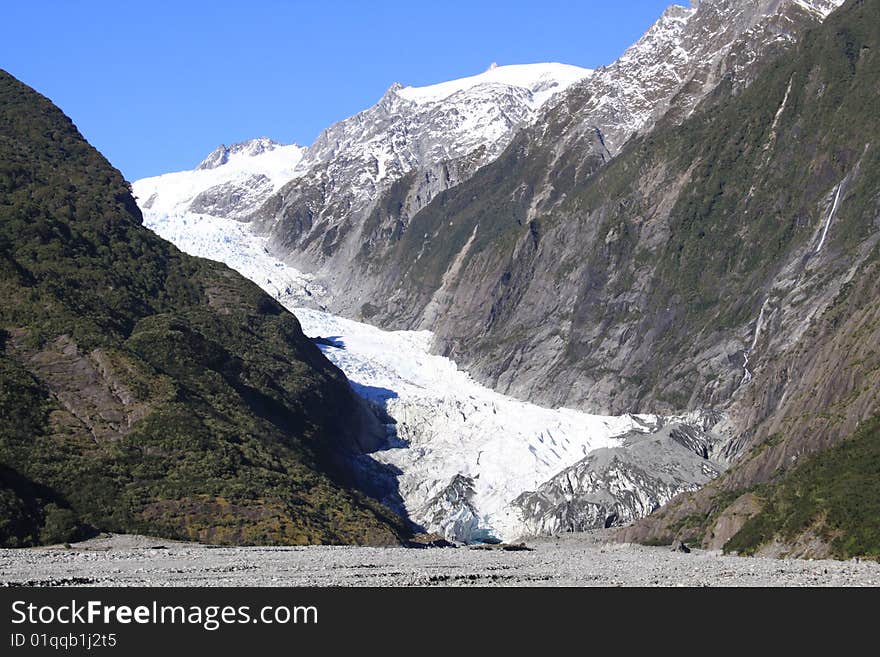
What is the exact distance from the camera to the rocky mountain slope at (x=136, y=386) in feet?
255

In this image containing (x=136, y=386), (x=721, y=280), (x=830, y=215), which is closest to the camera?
(x=136, y=386)

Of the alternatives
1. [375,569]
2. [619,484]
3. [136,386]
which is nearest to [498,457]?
[619,484]

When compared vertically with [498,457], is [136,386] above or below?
above

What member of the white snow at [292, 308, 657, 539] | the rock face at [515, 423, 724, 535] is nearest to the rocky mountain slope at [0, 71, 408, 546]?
the white snow at [292, 308, 657, 539]

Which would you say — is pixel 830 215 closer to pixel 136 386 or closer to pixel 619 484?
pixel 619 484

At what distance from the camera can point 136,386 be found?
8894cm

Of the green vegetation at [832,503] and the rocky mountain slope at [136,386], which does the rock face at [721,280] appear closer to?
the green vegetation at [832,503]

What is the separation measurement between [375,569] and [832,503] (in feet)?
81.5

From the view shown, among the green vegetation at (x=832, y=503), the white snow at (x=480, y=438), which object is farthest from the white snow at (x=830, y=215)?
the green vegetation at (x=832, y=503)

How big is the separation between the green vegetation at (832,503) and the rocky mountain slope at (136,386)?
2248 cm

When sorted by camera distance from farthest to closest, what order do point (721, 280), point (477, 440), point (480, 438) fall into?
point (721, 280) < point (480, 438) < point (477, 440)

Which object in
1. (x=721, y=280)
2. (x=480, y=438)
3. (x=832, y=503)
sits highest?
(x=721, y=280)

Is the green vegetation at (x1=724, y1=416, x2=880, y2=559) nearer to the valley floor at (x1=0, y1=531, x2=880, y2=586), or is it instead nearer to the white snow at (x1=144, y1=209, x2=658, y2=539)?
the valley floor at (x1=0, y1=531, x2=880, y2=586)

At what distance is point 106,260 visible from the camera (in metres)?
118
